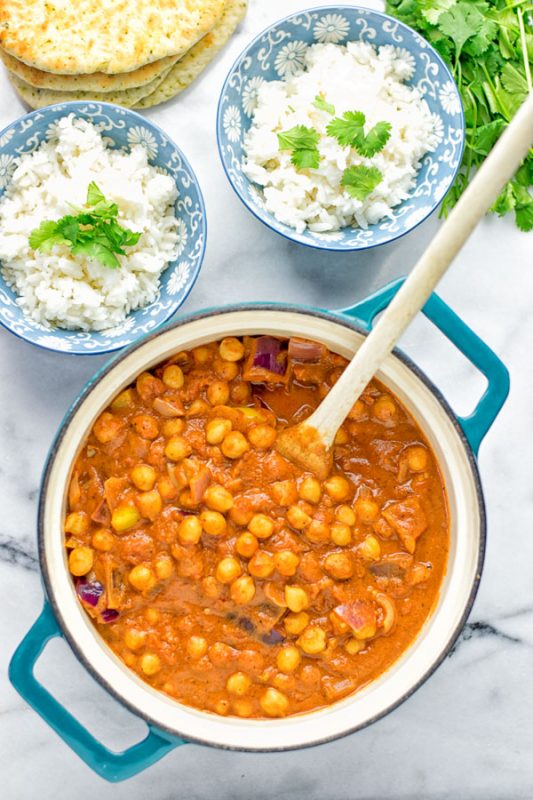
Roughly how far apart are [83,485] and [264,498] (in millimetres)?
707

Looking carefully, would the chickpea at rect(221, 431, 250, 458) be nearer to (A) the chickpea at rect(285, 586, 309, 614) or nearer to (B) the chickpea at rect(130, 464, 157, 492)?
(B) the chickpea at rect(130, 464, 157, 492)

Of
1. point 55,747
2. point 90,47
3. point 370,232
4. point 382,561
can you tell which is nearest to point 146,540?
point 382,561

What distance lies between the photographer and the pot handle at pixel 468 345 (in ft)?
11.2

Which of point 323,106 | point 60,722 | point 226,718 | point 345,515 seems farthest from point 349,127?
point 60,722

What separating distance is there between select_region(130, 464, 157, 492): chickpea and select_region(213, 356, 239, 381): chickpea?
18.2 inches

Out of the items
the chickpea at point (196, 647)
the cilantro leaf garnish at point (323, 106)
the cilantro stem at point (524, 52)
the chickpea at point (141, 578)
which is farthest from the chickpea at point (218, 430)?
the cilantro stem at point (524, 52)

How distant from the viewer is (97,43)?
381cm

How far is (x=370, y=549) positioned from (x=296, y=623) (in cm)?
40

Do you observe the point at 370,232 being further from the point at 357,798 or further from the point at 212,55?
the point at 357,798

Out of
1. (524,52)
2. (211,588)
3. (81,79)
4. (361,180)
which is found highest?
(524,52)

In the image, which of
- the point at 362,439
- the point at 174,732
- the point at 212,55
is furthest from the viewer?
the point at 212,55

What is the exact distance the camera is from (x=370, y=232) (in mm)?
3859

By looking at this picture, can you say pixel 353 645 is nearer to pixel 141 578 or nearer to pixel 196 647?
pixel 196 647

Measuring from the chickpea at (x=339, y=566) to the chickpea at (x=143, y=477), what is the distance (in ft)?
2.44
